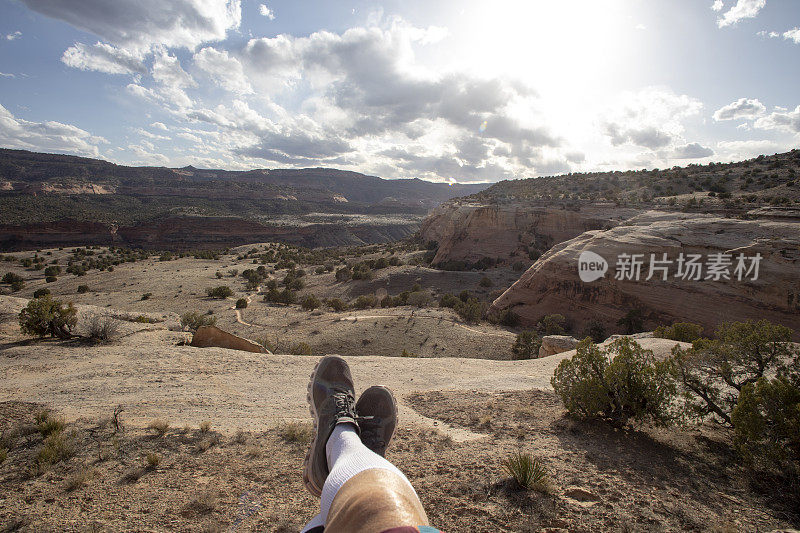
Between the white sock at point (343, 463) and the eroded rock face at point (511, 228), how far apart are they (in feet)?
92.5

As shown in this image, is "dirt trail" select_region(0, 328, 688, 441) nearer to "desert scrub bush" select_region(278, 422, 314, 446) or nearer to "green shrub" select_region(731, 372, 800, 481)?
"desert scrub bush" select_region(278, 422, 314, 446)

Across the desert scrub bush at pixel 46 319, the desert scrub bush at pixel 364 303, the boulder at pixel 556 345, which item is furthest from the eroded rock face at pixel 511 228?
the desert scrub bush at pixel 46 319

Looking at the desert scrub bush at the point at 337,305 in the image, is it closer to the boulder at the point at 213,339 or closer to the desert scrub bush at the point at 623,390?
the boulder at the point at 213,339

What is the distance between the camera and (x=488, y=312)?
18.5 m

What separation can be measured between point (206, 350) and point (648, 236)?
18.6m

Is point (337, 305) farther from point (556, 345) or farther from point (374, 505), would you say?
point (374, 505)

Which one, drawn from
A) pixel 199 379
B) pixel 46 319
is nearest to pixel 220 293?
pixel 46 319

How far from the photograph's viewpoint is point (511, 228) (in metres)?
30.9

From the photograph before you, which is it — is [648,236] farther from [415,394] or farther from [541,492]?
[541,492]

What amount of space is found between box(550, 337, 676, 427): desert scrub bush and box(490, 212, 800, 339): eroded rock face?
12296 millimetres

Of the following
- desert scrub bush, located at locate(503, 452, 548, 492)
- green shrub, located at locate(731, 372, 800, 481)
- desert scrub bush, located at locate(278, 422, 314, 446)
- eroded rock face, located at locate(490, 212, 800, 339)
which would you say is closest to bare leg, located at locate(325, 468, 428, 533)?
desert scrub bush, located at locate(503, 452, 548, 492)

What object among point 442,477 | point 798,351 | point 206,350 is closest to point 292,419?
point 442,477

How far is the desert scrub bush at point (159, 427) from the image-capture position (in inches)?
161

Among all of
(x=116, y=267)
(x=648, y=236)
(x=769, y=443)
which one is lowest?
(x=116, y=267)
